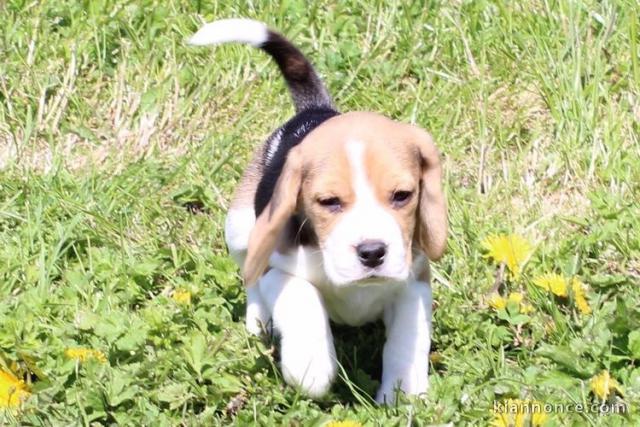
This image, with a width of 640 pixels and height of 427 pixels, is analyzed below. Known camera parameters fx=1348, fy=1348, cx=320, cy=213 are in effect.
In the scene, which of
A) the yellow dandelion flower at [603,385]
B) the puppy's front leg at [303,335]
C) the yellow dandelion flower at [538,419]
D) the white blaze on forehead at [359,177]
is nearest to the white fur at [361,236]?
the white blaze on forehead at [359,177]

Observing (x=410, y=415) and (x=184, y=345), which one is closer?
(x=410, y=415)

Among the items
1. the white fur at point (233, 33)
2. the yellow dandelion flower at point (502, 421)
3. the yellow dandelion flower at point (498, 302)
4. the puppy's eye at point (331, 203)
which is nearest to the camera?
the yellow dandelion flower at point (502, 421)

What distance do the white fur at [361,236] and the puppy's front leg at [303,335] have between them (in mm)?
232

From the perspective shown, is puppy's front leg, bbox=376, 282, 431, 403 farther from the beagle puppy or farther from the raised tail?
the raised tail

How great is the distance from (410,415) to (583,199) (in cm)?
206

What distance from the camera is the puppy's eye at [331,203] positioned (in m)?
3.96

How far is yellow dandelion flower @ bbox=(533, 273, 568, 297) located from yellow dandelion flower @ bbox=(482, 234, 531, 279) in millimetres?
150

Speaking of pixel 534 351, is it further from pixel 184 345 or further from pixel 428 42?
pixel 428 42

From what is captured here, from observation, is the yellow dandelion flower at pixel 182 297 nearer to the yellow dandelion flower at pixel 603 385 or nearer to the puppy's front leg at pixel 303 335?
the puppy's front leg at pixel 303 335

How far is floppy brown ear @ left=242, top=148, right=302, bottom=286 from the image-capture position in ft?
13.6

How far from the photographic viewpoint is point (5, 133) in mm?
6172

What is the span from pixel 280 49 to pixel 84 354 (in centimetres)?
157

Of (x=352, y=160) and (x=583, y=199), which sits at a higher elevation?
(x=352, y=160)

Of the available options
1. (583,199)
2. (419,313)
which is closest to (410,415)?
(419,313)
